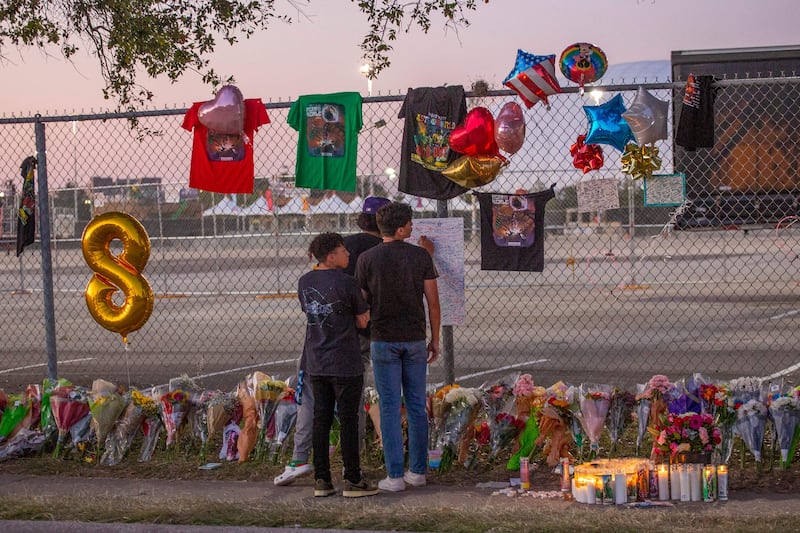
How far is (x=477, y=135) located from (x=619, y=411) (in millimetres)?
2156

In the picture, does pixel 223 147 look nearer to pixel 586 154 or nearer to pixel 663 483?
pixel 586 154

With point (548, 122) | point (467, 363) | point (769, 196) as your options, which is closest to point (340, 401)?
point (548, 122)

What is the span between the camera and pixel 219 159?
831 centimetres

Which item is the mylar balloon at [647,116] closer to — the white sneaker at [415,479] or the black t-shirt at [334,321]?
the black t-shirt at [334,321]

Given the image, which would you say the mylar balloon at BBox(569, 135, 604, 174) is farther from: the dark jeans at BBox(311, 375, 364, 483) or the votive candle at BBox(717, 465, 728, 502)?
the votive candle at BBox(717, 465, 728, 502)

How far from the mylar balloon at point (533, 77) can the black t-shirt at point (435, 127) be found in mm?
483

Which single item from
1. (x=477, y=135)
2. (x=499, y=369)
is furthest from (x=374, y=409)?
(x=499, y=369)

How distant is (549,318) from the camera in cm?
1692

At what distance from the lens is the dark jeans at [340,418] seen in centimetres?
654

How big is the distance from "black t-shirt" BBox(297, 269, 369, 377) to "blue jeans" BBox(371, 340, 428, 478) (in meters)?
0.21

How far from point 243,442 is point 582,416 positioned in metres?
2.42

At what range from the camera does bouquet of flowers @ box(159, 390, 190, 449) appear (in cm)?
765

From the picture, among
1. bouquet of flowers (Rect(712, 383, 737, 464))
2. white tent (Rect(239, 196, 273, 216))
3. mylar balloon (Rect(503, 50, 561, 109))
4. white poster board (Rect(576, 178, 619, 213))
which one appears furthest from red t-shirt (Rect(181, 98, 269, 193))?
white tent (Rect(239, 196, 273, 216))

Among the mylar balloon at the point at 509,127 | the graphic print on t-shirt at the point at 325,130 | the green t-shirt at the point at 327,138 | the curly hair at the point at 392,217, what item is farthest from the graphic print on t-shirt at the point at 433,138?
the curly hair at the point at 392,217
